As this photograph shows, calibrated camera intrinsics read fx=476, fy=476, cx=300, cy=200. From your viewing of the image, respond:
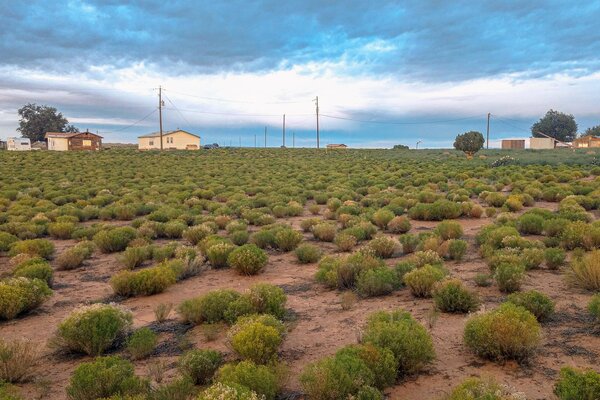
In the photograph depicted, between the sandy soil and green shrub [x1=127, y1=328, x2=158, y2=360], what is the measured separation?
5.6 inches

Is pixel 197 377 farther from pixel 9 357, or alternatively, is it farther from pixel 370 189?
pixel 370 189

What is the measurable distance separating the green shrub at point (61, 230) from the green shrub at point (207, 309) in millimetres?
9563

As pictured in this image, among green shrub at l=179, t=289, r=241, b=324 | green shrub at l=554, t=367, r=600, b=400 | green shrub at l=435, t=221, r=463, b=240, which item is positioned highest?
green shrub at l=435, t=221, r=463, b=240

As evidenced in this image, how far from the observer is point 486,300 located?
8359mm

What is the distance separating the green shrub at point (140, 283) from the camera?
956cm

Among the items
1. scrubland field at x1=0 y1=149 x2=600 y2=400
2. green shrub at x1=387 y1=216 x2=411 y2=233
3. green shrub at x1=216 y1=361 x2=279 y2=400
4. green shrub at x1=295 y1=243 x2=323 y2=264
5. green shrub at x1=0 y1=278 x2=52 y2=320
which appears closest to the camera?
green shrub at x1=216 y1=361 x2=279 y2=400

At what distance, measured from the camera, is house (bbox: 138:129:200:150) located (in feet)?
320

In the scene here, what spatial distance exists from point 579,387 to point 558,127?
12655 cm

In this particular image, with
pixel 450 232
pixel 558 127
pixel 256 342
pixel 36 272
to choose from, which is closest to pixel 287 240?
pixel 450 232

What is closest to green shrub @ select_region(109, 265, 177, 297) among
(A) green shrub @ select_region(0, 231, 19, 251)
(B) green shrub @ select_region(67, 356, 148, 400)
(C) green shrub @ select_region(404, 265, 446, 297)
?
(B) green shrub @ select_region(67, 356, 148, 400)

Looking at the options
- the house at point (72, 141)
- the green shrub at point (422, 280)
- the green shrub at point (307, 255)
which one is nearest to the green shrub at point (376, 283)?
the green shrub at point (422, 280)

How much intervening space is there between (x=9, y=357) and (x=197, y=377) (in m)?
2.46

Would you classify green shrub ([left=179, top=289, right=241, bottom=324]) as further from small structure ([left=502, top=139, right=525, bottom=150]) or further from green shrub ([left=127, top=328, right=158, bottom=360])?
small structure ([left=502, top=139, right=525, bottom=150])

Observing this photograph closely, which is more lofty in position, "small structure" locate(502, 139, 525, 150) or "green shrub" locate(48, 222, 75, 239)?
"small structure" locate(502, 139, 525, 150)
